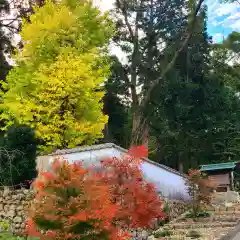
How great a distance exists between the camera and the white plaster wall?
16328 millimetres

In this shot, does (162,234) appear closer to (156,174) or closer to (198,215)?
(156,174)

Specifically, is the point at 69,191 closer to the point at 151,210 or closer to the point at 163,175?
the point at 151,210

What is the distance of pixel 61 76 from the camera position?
854 inches

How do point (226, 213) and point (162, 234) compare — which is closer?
point (162, 234)

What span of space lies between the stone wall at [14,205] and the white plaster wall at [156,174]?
182 cm

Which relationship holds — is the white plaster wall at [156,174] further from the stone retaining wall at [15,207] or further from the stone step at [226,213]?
the stone step at [226,213]

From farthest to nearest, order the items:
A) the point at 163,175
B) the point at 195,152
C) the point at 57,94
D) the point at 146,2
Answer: the point at 195,152
the point at 146,2
the point at 57,94
the point at 163,175

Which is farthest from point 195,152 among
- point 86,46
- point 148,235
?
point 148,235

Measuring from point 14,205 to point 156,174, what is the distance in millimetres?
5982

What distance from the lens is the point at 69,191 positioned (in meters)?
9.33

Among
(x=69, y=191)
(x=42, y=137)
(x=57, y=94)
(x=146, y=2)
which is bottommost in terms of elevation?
(x=69, y=191)

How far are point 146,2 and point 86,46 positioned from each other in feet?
40.3

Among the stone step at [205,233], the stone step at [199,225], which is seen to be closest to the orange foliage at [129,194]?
the stone step at [205,233]

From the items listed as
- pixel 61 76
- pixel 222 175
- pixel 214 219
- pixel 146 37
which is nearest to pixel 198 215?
pixel 214 219
